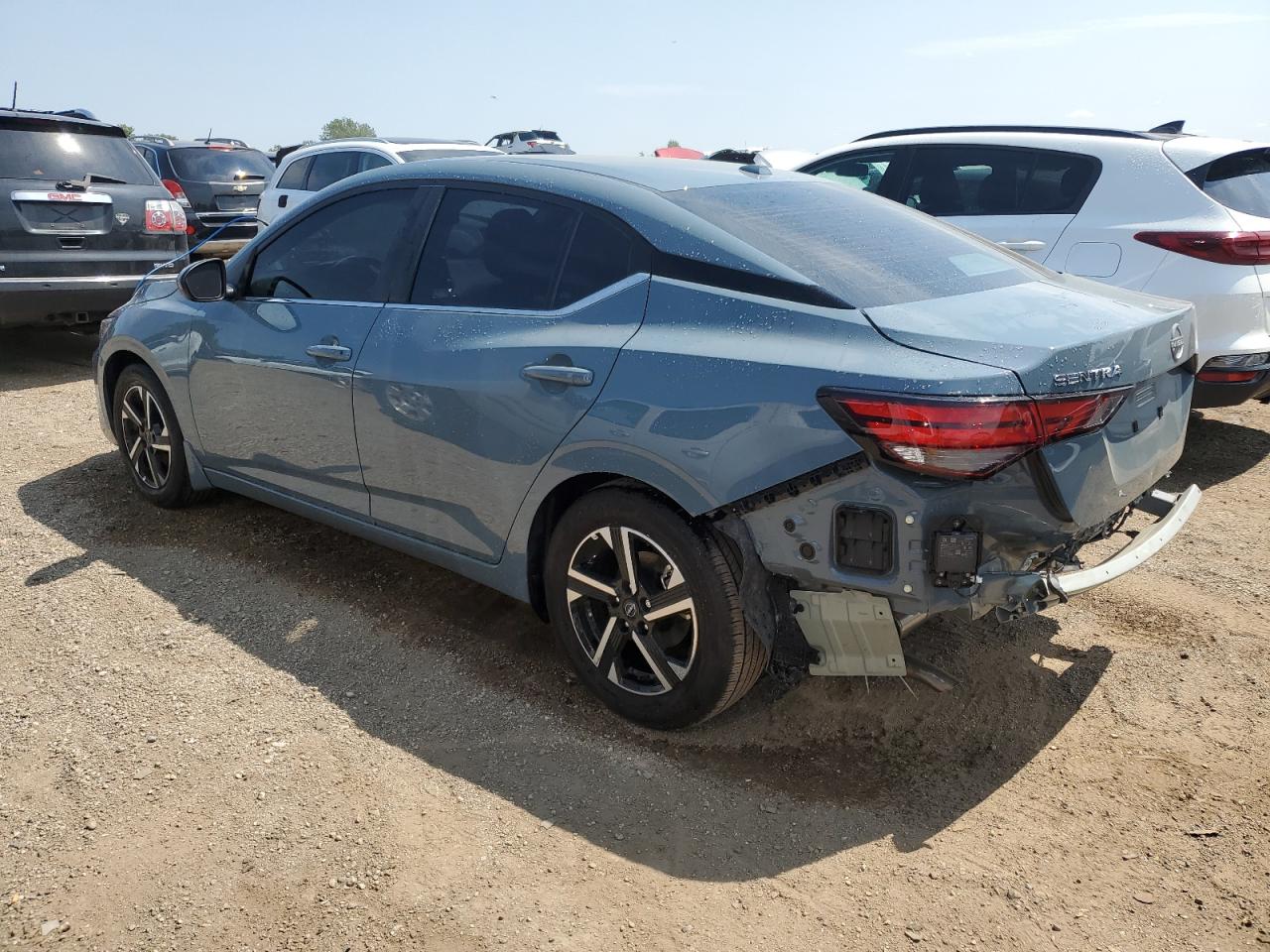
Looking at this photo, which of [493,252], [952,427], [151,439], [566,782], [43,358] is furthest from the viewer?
[43,358]

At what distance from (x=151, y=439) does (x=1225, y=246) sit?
533cm

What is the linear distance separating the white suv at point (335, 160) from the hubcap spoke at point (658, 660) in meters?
7.20

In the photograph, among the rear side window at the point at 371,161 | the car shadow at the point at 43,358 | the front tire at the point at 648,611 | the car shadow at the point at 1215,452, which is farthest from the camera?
the rear side window at the point at 371,161

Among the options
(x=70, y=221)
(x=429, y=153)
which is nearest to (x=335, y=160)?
(x=429, y=153)

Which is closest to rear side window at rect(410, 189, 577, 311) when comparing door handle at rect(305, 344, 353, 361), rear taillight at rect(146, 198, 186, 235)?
door handle at rect(305, 344, 353, 361)

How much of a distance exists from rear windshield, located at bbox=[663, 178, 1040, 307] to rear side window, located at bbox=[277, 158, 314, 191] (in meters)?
8.23

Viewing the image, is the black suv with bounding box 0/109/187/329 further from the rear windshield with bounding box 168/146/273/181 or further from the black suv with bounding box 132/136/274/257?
the rear windshield with bounding box 168/146/273/181

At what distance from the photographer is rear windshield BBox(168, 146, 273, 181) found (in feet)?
45.6

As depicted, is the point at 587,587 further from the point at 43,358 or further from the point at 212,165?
the point at 212,165

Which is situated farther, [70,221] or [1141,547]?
[70,221]

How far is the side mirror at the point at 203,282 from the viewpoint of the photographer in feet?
14.2

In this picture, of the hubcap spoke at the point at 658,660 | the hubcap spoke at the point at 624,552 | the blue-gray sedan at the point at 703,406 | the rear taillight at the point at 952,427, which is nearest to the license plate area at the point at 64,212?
the blue-gray sedan at the point at 703,406

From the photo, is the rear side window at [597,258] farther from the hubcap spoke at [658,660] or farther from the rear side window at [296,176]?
the rear side window at [296,176]

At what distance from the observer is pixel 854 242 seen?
3.25 metres
